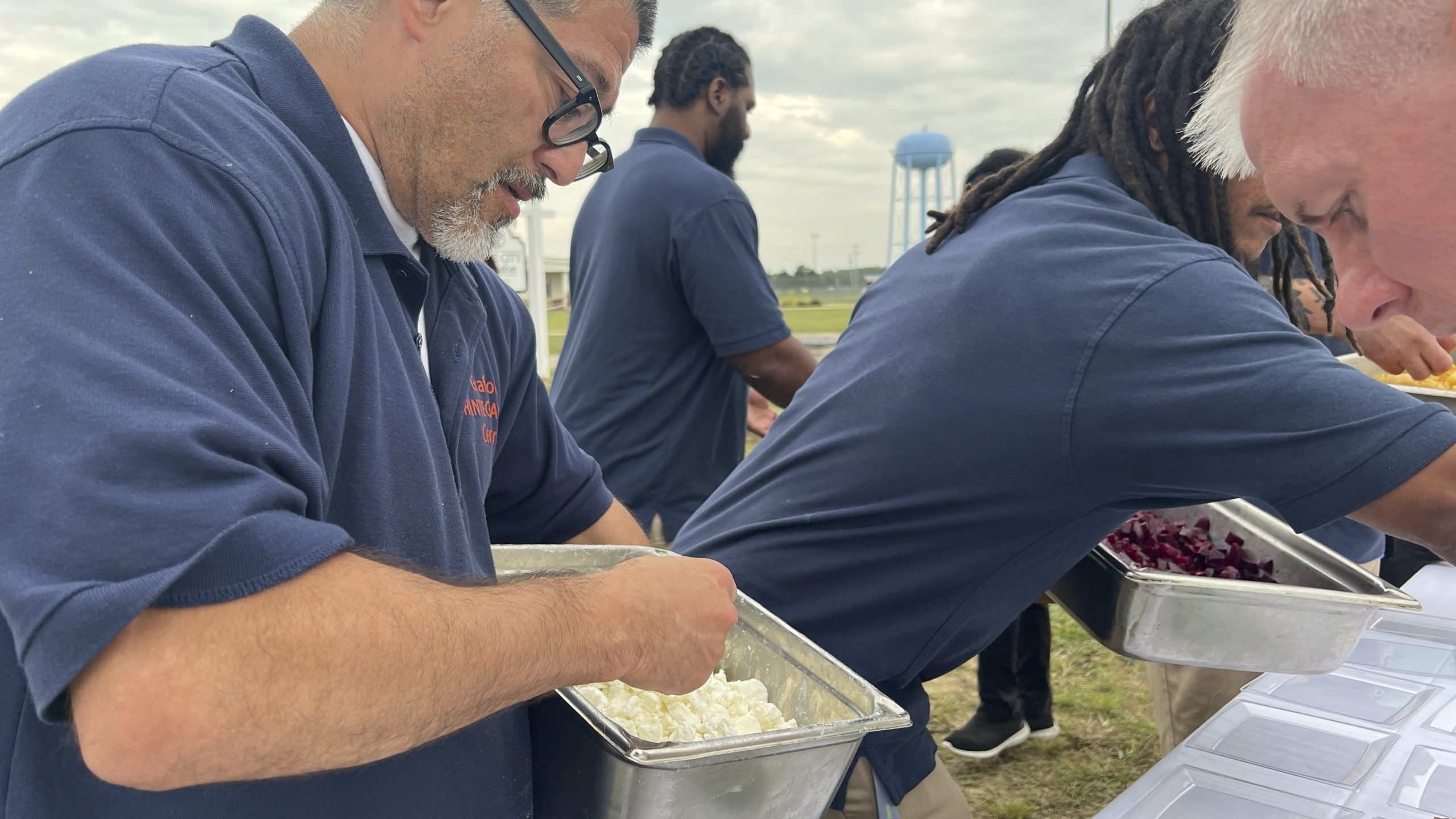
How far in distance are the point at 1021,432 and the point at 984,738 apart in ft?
7.51

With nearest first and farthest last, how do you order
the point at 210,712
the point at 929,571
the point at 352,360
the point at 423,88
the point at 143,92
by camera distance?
the point at 210,712 → the point at 143,92 → the point at 352,360 → the point at 423,88 → the point at 929,571

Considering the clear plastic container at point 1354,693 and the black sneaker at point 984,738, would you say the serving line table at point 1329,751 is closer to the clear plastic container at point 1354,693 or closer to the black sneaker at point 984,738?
the clear plastic container at point 1354,693

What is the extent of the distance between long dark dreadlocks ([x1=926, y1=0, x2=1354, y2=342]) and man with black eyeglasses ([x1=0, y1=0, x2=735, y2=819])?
68 cm

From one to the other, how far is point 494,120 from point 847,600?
30.6 inches

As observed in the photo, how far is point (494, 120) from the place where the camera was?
1224 millimetres

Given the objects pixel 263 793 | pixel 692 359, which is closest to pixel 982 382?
pixel 263 793

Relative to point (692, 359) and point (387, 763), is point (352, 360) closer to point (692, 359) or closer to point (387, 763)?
point (387, 763)

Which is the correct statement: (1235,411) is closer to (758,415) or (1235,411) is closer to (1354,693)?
(1354,693)

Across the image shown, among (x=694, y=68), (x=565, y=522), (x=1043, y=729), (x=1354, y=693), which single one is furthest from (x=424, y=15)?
(x=1043, y=729)

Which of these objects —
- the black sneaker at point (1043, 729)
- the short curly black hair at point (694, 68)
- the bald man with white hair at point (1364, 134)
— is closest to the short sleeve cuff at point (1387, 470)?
the bald man with white hair at point (1364, 134)

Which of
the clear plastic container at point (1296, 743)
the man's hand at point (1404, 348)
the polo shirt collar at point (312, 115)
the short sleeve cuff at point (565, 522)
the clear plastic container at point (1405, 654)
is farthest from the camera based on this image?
the man's hand at point (1404, 348)

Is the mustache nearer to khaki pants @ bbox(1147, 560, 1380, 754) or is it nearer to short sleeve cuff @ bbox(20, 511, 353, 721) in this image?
short sleeve cuff @ bbox(20, 511, 353, 721)

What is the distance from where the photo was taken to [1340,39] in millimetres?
783

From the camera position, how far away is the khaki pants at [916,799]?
1466 mm
